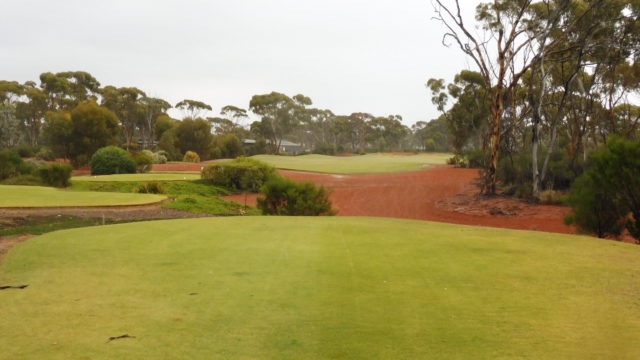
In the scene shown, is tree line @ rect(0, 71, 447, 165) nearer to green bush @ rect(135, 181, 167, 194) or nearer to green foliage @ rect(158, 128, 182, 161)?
green foliage @ rect(158, 128, 182, 161)

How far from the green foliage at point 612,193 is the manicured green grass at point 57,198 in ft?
47.7

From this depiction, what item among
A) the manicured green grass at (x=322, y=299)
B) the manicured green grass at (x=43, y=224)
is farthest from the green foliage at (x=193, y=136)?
the manicured green grass at (x=322, y=299)

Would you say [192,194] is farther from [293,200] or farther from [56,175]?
[293,200]

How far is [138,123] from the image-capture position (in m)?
A: 77.8

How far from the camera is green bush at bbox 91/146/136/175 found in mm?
34000

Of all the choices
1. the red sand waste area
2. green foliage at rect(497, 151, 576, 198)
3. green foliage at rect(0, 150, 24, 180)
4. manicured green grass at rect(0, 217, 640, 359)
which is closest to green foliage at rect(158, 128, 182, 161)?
the red sand waste area

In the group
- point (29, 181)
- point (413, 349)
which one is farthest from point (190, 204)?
point (413, 349)

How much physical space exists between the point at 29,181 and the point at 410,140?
5313 inches

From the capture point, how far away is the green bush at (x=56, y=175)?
2466 centimetres

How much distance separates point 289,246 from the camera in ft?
27.3

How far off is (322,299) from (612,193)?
30.2 ft

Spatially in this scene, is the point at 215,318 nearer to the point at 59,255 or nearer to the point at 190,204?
the point at 59,255

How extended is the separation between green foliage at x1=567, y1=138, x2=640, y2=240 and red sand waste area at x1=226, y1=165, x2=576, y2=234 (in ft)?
15.5

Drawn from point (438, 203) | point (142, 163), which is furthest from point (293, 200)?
point (142, 163)
